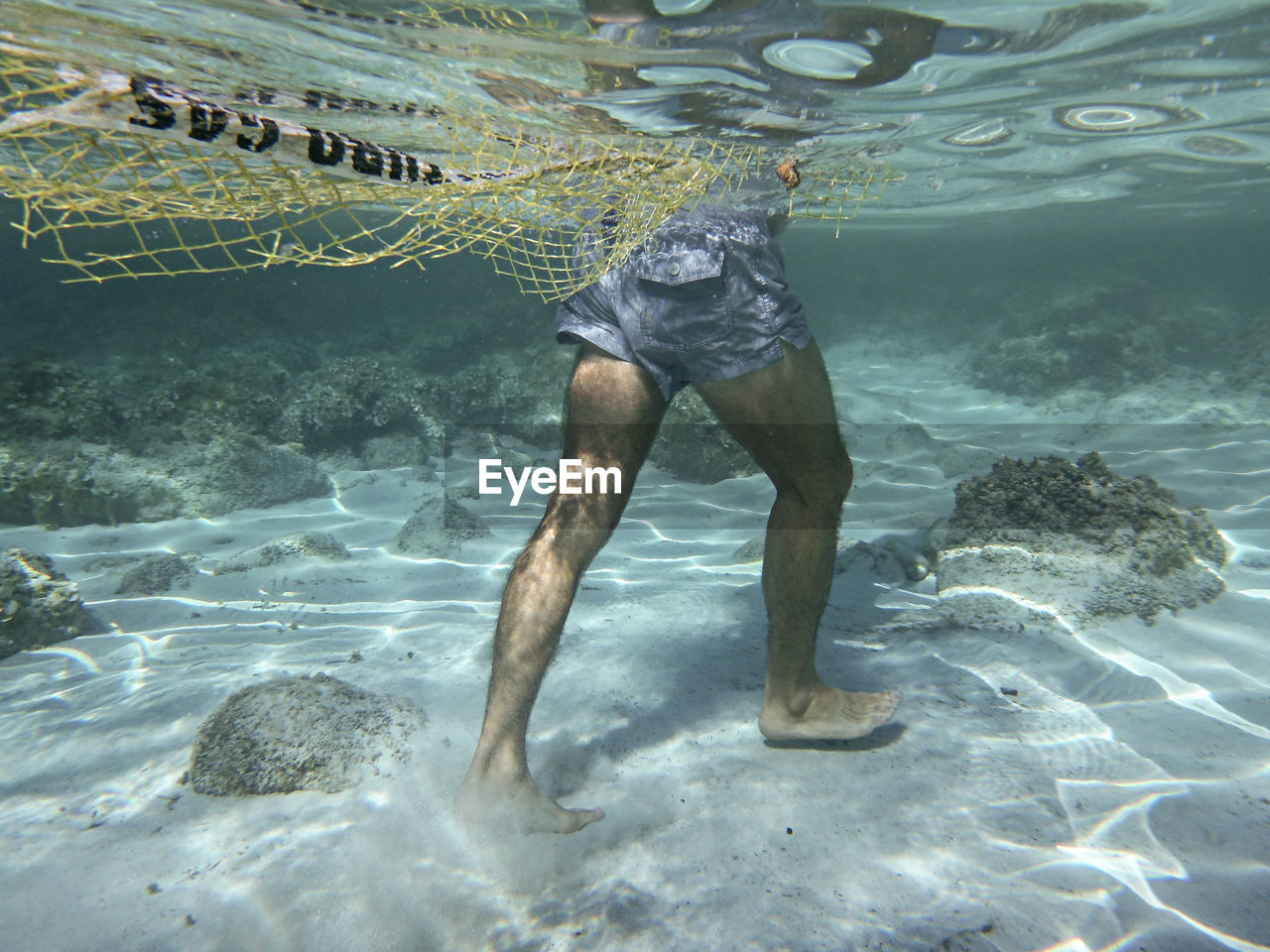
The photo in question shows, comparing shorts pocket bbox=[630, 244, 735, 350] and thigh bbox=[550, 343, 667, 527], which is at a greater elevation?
shorts pocket bbox=[630, 244, 735, 350]

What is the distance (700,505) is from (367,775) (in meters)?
5.13

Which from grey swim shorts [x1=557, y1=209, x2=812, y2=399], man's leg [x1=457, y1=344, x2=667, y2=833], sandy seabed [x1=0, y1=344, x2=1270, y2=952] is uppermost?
grey swim shorts [x1=557, y1=209, x2=812, y2=399]

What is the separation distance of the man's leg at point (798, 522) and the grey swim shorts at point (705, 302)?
0.36 feet

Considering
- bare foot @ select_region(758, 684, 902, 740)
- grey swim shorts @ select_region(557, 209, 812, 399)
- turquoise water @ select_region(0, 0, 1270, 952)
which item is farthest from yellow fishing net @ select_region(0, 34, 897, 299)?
bare foot @ select_region(758, 684, 902, 740)

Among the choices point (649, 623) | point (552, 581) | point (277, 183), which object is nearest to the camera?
point (277, 183)

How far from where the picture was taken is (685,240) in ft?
8.66

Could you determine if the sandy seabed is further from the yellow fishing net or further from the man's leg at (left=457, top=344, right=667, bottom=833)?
the yellow fishing net

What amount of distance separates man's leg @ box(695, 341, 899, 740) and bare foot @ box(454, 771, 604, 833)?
101 cm

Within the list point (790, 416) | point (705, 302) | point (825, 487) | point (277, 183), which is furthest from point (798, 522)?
point (277, 183)

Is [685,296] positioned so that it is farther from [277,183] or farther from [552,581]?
[277,183]

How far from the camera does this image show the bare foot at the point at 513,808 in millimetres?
2305

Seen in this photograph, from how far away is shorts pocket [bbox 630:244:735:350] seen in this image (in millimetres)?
2578

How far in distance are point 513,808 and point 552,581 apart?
2.80 feet

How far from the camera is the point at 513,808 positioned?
2.32m
